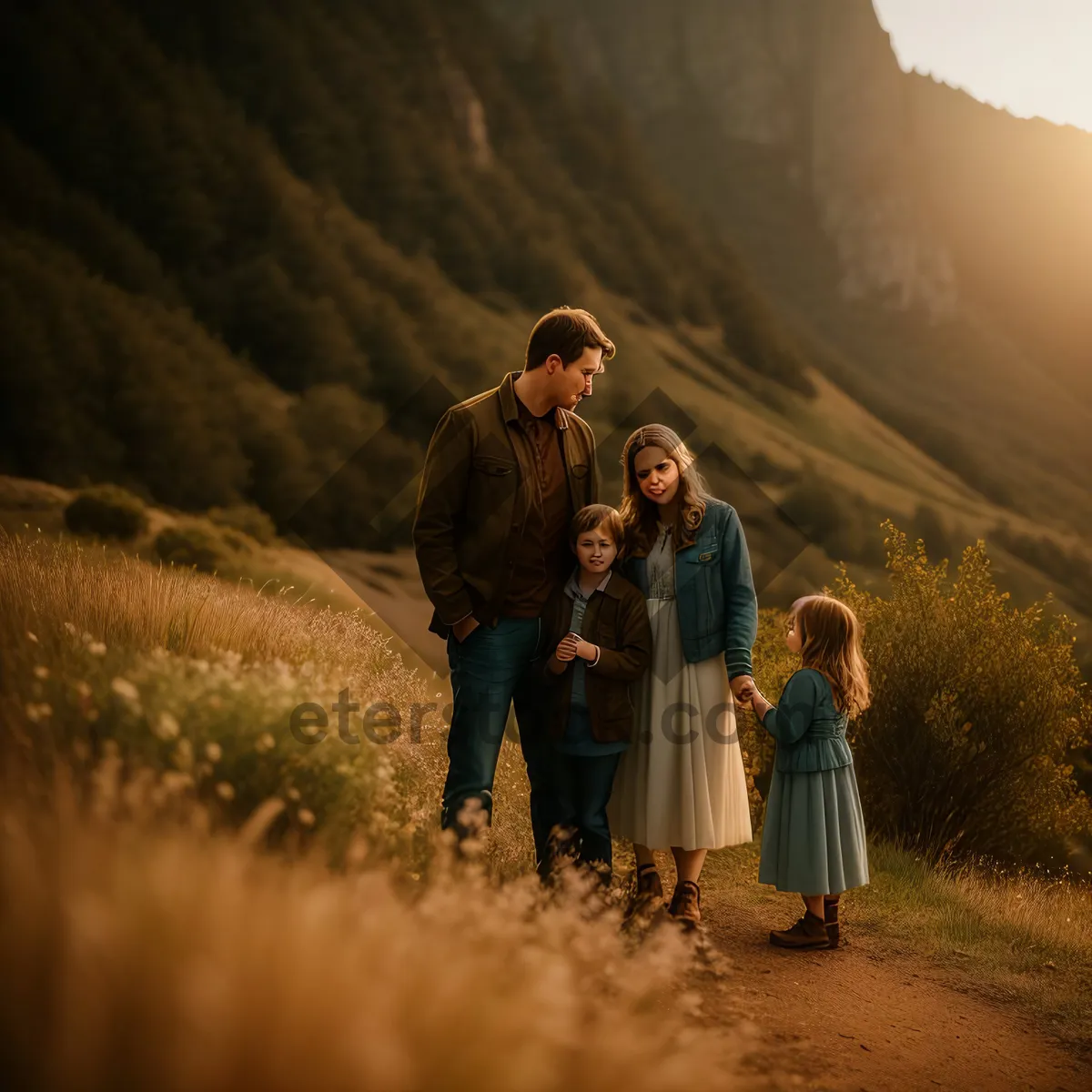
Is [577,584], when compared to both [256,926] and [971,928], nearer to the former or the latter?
[256,926]

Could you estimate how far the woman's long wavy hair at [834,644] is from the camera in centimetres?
420

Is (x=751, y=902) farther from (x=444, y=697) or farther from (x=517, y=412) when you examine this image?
(x=444, y=697)

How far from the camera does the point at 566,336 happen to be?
12.1 feet

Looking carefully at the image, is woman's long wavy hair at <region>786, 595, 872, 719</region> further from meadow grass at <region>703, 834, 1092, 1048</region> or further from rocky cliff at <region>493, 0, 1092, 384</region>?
rocky cliff at <region>493, 0, 1092, 384</region>

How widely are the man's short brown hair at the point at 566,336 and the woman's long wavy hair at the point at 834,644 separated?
56.0 inches

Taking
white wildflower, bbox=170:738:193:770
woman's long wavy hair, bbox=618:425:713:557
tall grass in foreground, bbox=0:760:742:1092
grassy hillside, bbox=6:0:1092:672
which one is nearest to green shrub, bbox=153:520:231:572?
grassy hillside, bbox=6:0:1092:672

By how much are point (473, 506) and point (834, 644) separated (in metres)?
1.65

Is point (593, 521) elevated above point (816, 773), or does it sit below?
above

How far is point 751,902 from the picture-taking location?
5172 mm

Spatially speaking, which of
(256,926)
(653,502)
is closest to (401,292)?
(653,502)

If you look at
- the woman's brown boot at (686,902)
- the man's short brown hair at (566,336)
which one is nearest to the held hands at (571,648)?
the man's short brown hair at (566,336)

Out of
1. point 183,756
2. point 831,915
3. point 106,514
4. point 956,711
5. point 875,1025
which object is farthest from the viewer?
point 106,514

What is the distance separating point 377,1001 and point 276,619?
362 cm

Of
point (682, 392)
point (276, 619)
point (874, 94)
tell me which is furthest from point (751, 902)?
point (874, 94)
